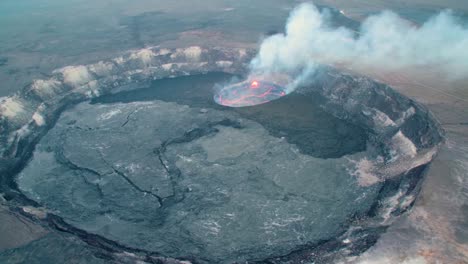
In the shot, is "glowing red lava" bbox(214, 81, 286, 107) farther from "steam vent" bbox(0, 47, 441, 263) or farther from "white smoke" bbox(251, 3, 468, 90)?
"white smoke" bbox(251, 3, 468, 90)

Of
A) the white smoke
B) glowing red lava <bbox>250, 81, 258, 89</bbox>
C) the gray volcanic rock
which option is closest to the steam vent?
the gray volcanic rock

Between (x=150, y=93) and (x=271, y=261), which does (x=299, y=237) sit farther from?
(x=150, y=93)

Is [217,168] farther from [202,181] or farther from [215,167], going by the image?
[202,181]

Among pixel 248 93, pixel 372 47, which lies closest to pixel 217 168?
pixel 248 93

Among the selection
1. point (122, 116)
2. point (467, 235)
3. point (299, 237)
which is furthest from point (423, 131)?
point (122, 116)

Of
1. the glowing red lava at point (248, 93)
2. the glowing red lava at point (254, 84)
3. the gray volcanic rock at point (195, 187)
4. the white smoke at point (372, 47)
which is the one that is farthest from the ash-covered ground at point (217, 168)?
the glowing red lava at point (254, 84)

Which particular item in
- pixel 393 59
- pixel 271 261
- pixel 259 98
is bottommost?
pixel 271 261
